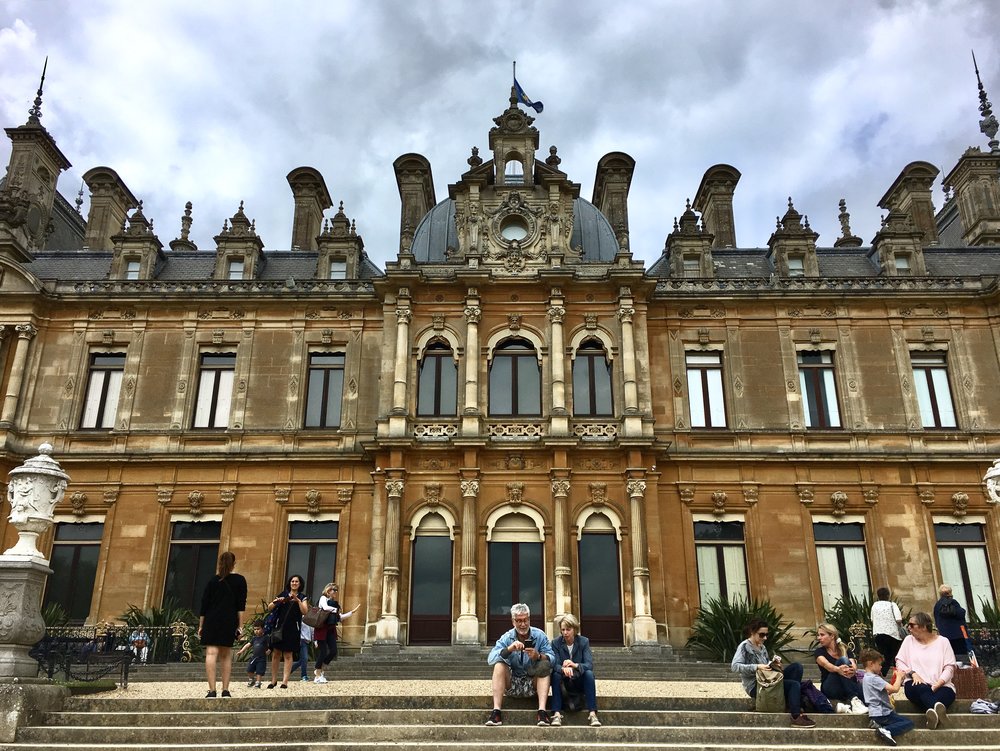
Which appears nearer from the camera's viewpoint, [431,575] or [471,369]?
[431,575]

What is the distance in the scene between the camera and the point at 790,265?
1033 inches

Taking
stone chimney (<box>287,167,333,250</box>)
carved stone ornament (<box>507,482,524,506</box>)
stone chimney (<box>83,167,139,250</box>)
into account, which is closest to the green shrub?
carved stone ornament (<box>507,482,524,506</box>)

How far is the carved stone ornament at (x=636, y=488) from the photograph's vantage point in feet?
70.3

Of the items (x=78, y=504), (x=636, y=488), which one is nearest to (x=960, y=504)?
(x=636, y=488)

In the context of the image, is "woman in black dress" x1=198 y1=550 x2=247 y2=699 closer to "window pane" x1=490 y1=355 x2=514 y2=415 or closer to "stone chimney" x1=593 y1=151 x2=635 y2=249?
"window pane" x1=490 y1=355 x2=514 y2=415

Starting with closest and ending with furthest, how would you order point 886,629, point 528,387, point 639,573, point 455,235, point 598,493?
point 886,629 → point 639,573 → point 598,493 → point 528,387 → point 455,235

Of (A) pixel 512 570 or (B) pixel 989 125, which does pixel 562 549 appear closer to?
(A) pixel 512 570

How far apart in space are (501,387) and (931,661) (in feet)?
47.6

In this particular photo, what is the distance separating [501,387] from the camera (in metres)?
23.3

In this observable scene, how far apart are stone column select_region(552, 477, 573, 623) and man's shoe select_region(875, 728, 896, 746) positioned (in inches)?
441

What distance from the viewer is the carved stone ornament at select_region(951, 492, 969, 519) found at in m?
22.3

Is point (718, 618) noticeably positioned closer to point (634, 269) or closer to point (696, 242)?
point (634, 269)

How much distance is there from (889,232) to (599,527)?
525 inches

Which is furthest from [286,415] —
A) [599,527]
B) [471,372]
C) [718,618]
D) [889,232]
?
[889,232]
